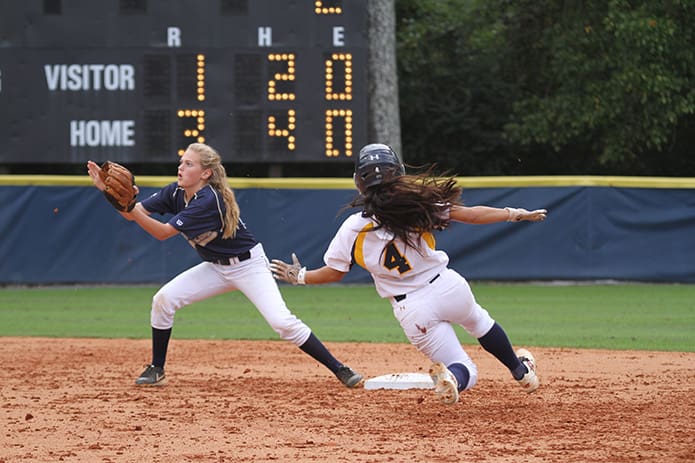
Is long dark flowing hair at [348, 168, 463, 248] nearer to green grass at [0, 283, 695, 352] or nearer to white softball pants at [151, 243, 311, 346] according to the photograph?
white softball pants at [151, 243, 311, 346]

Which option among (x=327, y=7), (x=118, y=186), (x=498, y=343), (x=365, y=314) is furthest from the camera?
(x=327, y=7)

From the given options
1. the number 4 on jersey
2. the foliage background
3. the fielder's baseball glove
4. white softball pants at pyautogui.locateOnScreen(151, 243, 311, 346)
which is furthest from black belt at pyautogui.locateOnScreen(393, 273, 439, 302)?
the foliage background

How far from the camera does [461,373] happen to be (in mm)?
5652

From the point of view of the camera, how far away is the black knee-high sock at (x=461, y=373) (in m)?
5.61

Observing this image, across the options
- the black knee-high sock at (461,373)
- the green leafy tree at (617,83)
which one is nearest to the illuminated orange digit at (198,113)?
the green leafy tree at (617,83)

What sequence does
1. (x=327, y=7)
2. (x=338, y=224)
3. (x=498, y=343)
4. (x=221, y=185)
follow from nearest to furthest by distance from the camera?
(x=498, y=343), (x=221, y=185), (x=327, y=7), (x=338, y=224)

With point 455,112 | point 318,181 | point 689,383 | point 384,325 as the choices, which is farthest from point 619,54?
point 689,383

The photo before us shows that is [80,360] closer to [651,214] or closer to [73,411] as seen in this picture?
[73,411]

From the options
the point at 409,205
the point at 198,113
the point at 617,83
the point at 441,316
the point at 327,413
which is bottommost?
the point at 327,413

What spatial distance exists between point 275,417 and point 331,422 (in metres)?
0.35

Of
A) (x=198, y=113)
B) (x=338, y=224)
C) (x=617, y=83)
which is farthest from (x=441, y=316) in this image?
(x=617, y=83)

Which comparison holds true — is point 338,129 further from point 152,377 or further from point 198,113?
point 152,377

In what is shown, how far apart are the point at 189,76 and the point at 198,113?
500mm

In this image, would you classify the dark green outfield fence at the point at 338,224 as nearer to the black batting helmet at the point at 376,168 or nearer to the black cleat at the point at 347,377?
the black cleat at the point at 347,377
